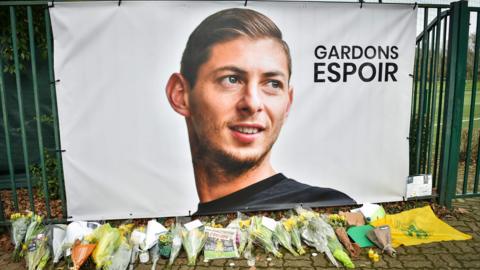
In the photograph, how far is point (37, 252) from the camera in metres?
3.31

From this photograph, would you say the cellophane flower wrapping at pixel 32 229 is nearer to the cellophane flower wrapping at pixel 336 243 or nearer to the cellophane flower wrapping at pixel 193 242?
the cellophane flower wrapping at pixel 193 242

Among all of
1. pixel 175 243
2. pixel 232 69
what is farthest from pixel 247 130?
pixel 175 243

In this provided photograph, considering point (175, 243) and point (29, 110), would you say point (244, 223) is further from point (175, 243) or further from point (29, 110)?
point (29, 110)

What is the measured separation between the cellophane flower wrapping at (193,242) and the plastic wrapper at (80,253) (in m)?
0.80

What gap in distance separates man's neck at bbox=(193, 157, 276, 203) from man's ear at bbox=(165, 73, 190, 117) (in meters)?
0.59

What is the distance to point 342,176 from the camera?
4188 mm

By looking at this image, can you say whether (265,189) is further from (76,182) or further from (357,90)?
(76,182)

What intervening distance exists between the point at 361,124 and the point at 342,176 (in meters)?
0.61

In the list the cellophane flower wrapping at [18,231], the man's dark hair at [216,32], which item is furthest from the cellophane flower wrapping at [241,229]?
the cellophane flower wrapping at [18,231]

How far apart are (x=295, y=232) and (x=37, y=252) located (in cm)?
232

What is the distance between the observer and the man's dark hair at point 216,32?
3.71 meters

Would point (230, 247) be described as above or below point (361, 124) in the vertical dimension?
below

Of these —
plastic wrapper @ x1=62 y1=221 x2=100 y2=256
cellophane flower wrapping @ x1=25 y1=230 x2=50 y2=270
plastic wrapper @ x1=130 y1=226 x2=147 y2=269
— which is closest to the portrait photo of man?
plastic wrapper @ x1=130 y1=226 x2=147 y2=269

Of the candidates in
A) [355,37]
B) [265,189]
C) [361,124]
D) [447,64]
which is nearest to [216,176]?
[265,189]
